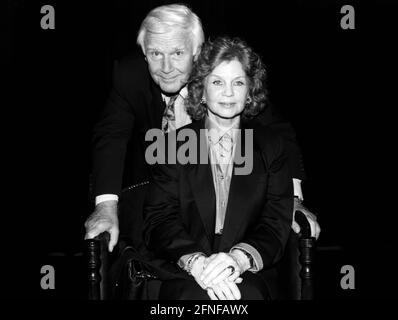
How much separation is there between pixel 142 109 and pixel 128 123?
0.10 metres

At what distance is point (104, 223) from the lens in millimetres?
2521

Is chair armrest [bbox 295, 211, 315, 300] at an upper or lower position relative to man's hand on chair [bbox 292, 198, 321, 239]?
lower

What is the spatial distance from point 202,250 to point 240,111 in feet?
1.90

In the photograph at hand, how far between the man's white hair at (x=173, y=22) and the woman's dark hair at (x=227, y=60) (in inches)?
7.9

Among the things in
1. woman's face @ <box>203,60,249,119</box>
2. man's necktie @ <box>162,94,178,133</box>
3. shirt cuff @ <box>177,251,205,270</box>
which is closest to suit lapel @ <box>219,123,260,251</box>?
shirt cuff @ <box>177,251,205,270</box>

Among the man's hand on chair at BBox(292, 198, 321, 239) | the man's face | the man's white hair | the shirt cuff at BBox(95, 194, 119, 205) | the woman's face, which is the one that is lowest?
the man's hand on chair at BBox(292, 198, 321, 239)

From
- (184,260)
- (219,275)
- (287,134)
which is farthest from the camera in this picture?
(287,134)

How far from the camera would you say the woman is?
92.8 inches

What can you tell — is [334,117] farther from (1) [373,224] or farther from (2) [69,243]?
(2) [69,243]

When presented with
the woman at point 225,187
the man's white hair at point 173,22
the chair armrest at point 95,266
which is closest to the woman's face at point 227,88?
the woman at point 225,187

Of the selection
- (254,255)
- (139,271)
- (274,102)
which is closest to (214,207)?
(254,255)

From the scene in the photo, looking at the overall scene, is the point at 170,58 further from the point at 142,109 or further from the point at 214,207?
the point at 214,207

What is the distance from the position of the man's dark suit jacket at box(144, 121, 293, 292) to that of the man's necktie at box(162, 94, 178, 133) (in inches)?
15.1

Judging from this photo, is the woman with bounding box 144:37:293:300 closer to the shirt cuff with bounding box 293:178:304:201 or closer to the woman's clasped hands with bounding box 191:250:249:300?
the woman's clasped hands with bounding box 191:250:249:300
